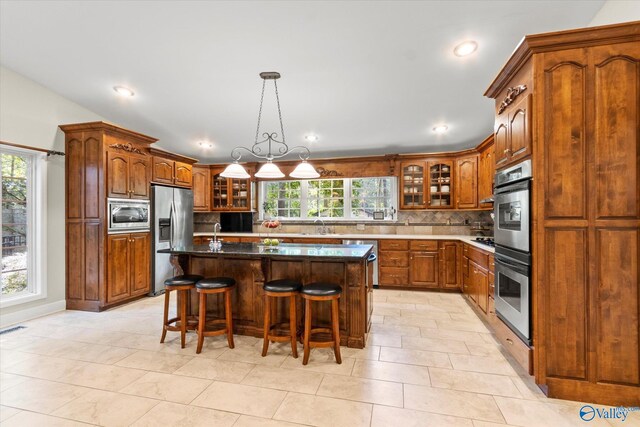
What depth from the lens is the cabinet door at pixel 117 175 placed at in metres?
4.02

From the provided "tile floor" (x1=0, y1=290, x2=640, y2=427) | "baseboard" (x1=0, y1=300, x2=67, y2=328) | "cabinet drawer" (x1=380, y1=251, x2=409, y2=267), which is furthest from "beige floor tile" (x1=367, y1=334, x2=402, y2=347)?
"baseboard" (x1=0, y1=300, x2=67, y2=328)

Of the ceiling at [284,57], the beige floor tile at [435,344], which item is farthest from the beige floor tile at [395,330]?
the ceiling at [284,57]

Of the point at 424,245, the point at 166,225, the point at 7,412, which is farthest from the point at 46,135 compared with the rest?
the point at 424,245

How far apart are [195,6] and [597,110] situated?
10.5ft

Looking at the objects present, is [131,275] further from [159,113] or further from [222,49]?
[222,49]

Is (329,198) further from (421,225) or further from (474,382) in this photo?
(474,382)

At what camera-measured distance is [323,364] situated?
2525 millimetres

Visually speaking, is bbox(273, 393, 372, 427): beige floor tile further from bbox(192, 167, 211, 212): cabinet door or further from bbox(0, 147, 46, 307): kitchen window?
bbox(192, 167, 211, 212): cabinet door

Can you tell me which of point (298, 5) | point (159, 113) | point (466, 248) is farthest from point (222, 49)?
point (466, 248)

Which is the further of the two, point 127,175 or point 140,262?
point 140,262

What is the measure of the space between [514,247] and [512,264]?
0.47 feet

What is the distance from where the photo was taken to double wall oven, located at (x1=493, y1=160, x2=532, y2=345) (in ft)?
7.05

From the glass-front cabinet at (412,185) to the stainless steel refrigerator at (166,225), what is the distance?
12.4ft

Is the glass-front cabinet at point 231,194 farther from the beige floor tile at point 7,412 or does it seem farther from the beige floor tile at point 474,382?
the beige floor tile at point 474,382
